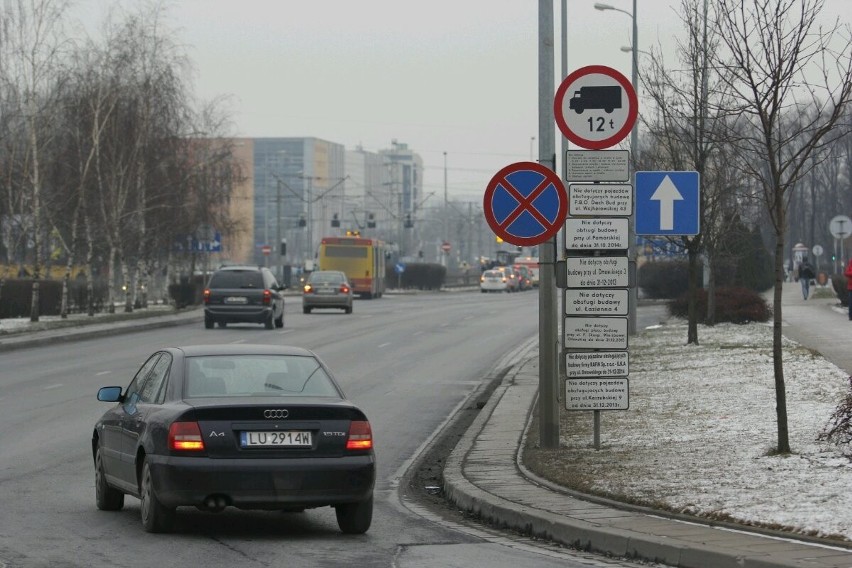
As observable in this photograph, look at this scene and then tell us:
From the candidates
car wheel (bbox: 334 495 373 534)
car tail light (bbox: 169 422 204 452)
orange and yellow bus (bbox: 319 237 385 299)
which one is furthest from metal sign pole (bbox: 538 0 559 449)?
orange and yellow bus (bbox: 319 237 385 299)

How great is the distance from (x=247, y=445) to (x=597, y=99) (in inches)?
212

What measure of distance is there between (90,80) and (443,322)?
1637 cm

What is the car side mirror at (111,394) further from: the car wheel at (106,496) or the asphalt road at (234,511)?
the asphalt road at (234,511)

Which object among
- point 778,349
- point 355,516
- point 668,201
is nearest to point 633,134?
point 668,201

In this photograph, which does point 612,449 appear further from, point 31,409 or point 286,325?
point 286,325

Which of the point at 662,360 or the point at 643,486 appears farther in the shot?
the point at 662,360

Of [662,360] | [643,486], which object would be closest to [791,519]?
[643,486]

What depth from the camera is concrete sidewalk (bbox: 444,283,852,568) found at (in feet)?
27.8

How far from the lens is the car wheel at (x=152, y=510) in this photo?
10.1 metres

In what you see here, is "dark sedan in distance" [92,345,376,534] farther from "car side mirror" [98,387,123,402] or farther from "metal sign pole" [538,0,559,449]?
"metal sign pole" [538,0,559,449]

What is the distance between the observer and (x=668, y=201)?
16156 millimetres

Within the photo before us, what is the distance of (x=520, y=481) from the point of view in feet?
40.4

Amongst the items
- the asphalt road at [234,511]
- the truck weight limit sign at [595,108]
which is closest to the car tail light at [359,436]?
the asphalt road at [234,511]

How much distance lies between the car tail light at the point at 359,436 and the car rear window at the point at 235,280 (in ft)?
109
